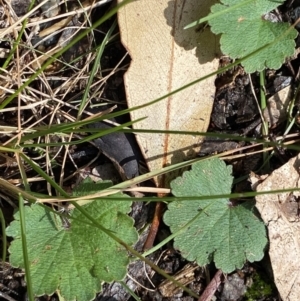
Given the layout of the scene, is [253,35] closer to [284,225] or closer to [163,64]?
[163,64]

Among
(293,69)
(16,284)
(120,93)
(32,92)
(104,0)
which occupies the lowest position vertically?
(16,284)

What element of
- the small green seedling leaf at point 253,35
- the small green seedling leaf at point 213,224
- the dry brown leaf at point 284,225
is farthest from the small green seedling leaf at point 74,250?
the small green seedling leaf at point 253,35

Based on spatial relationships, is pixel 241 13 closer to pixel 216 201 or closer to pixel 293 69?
pixel 293 69

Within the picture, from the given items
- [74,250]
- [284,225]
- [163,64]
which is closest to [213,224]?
[284,225]

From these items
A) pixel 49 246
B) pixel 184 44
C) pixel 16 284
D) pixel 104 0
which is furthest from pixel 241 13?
pixel 16 284

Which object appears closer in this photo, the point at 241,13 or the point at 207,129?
the point at 241,13

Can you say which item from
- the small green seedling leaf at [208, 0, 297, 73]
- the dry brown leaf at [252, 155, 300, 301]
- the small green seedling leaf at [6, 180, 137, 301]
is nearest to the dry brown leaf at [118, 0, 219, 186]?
the small green seedling leaf at [208, 0, 297, 73]
